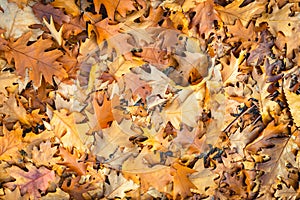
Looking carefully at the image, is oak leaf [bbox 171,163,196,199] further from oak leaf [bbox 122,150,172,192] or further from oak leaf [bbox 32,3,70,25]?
oak leaf [bbox 32,3,70,25]

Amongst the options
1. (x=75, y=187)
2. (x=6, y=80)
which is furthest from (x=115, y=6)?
(x=75, y=187)

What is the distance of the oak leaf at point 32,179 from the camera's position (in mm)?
1738

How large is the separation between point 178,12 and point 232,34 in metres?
0.32

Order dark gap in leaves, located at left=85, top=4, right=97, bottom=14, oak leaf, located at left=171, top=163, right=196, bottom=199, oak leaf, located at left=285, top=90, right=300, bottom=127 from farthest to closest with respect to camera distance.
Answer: oak leaf, located at left=285, top=90, right=300, bottom=127 < oak leaf, located at left=171, top=163, right=196, bottom=199 < dark gap in leaves, located at left=85, top=4, right=97, bottom=14

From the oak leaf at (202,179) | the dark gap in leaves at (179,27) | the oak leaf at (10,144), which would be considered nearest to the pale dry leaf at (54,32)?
the oak leaf at (10,144)

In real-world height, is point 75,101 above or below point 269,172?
above

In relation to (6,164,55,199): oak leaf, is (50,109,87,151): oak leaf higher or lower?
higher

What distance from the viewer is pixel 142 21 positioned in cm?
182

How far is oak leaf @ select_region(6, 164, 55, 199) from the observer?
1.74 metres

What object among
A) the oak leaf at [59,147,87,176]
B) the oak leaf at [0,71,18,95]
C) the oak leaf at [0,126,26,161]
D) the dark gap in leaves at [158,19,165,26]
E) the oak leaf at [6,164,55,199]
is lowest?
the oak leaf at [6,164,55,199]

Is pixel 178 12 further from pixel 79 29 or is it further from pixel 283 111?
pixel 283 111

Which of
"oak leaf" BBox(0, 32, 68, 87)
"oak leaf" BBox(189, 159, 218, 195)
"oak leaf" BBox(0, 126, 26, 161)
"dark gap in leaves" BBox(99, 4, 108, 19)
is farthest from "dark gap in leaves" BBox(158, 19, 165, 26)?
"oak leaf" BBox(0, 126, 26, 161)

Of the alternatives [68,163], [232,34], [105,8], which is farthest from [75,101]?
[232,34]

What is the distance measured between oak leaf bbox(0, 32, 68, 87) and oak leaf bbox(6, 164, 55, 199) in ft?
1.41
